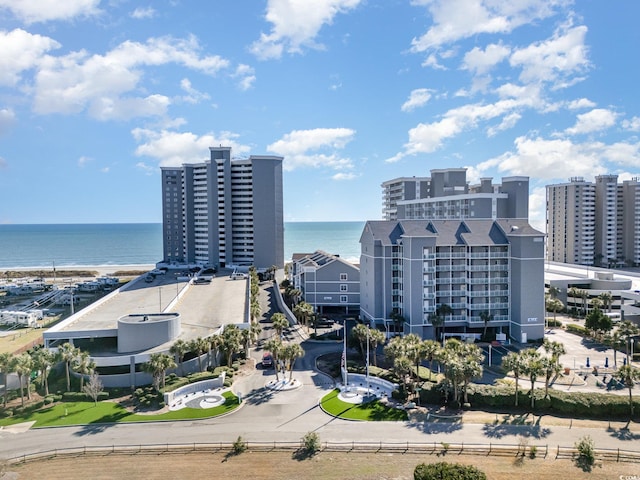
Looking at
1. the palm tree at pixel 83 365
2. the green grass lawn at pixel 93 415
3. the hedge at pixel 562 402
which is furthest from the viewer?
the palm tree at pixel 83 365

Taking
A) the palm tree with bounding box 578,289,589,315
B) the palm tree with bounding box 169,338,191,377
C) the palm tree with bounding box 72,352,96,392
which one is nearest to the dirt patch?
the palm tree with bounding box 72,352,96,392

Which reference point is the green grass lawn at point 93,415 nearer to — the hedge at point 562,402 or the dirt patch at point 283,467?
the dirt patch at point 283,467

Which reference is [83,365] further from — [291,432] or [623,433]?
[623,433]

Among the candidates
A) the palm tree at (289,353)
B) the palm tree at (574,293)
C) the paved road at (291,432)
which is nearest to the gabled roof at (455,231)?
the palm tree at (574,293)

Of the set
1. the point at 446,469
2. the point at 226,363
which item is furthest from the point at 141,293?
the point at 446,469

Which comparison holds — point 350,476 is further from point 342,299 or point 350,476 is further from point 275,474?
point 342,299
